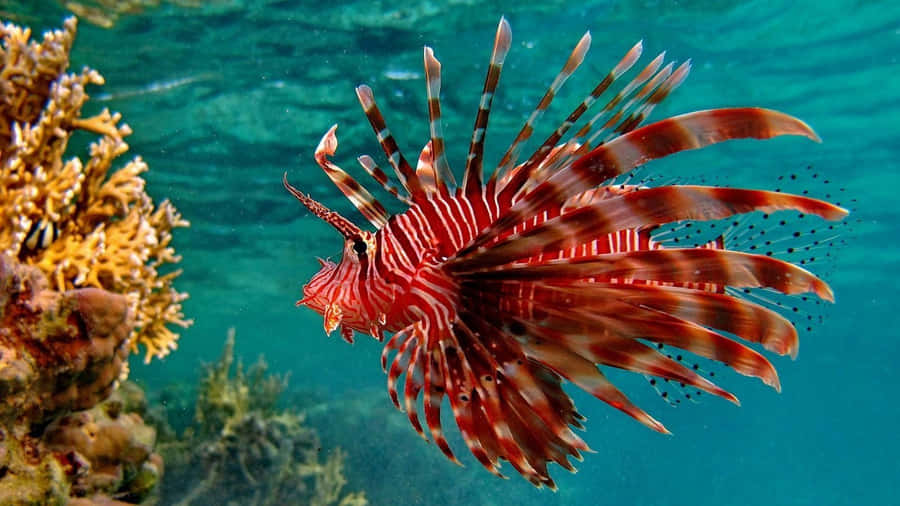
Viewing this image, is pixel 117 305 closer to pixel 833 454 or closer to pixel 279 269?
pixel 279 269

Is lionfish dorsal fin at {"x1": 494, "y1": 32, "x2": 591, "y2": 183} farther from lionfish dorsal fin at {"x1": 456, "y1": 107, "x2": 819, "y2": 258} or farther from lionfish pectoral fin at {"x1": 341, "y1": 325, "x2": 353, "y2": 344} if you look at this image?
lionfish pectoral fin at {"x1": 341, "y1": 325, "x2": 353, "y2": 344}

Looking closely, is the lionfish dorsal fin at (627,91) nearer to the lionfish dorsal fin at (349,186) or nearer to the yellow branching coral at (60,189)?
the lionfish dorsal fin at (349,186)

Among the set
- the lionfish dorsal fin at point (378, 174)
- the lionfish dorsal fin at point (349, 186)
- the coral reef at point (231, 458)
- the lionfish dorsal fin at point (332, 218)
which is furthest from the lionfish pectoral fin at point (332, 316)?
the coral reef at point (231, 458)

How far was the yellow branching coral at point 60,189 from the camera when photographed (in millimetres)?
2684

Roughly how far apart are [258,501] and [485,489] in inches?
311

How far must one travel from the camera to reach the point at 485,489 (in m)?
14.0

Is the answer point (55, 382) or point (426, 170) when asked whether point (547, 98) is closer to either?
point (426, 170)

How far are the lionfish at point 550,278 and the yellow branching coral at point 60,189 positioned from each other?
57.6 inches

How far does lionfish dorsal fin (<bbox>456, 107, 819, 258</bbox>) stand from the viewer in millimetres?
1443

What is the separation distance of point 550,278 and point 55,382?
2.20m

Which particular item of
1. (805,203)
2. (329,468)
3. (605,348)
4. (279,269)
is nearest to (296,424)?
(329,468)

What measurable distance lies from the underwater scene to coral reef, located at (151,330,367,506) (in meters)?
0.04

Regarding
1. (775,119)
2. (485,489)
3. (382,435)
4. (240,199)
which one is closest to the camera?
(775,119)

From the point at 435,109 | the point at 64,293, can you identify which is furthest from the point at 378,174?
the point at 64,293
